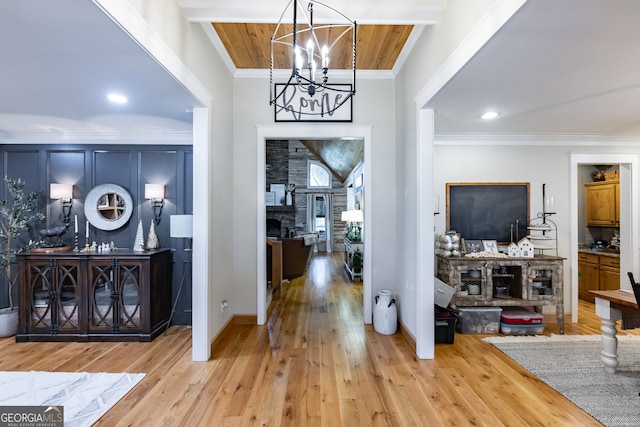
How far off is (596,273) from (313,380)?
4.94 m

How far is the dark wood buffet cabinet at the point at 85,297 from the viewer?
3.12 metres

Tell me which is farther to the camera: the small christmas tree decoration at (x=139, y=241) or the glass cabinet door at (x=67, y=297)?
the small christmas tree decoration at (x=139, y=241)

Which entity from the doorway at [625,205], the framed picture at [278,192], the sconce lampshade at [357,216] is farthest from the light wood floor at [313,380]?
the framed picture at [278,192]

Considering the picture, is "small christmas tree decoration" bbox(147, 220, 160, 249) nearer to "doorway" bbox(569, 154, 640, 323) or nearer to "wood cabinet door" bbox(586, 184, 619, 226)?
"doorway" bbox(569, 154, 640, 323)

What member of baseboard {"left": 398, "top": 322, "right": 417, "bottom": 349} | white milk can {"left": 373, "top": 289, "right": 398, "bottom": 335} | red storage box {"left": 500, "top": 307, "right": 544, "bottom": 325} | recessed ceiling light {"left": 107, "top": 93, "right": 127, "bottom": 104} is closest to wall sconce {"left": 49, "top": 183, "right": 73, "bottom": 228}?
recessed ceiling light {"left": 107, "top": 93, "right": 127, "bottom": 104}

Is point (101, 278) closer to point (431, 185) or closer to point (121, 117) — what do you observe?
point (121, 117)

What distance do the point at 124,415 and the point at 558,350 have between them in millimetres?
3800

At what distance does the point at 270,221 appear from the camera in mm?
10883

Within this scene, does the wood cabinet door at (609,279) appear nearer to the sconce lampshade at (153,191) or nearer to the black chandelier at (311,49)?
the black chandelier at (311,49)

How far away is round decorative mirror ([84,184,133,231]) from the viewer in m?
3.61

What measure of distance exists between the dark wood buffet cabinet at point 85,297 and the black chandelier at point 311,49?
2467 mm

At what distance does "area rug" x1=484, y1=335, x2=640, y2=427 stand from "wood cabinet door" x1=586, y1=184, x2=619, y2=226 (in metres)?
2.29

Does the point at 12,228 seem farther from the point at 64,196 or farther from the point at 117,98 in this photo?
the point at 117,98

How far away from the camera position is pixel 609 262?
14.3ft
